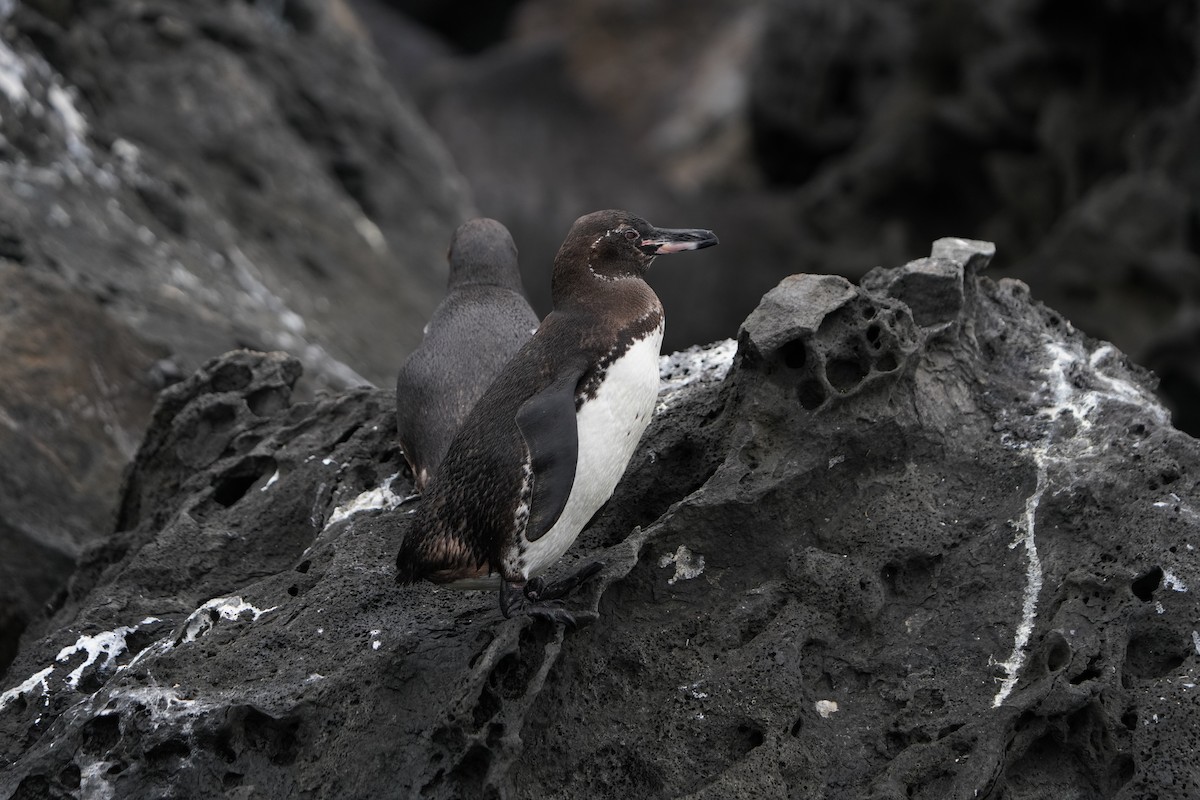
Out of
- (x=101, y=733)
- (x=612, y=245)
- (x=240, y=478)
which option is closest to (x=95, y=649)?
(x=101, y=733)

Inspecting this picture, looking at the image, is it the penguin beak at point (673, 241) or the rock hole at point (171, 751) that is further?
the penguin beak at point (673, 241)

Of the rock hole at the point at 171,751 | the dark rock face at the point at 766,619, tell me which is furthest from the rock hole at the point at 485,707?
the rock hole at the point at 171,751

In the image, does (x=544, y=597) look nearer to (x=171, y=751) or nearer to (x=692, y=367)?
(x=171, y=751)

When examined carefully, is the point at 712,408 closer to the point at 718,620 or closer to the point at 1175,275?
the point at 718,620

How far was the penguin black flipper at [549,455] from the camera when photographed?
4430 millimetres

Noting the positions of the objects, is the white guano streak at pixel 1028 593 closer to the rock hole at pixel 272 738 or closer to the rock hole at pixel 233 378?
the rock hole at pixel 272 738

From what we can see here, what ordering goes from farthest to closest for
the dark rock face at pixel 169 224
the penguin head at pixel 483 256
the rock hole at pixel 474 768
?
the dark rock face at pixel 169 224
the penguin head at pixel 483 256
the rock hole at pixel 474 768

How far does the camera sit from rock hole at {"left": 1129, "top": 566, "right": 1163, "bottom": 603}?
4.54 m


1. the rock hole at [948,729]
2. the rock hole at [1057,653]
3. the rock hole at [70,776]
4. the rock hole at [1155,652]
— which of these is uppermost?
the rock hole at [1155,652]

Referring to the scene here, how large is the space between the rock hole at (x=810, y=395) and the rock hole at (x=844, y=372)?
57 mm

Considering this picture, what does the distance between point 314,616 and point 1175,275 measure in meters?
10.5

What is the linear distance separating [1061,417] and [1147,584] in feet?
2.41

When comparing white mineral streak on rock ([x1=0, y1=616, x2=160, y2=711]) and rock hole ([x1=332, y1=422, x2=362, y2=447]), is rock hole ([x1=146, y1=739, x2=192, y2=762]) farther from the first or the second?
rock hole ([x1=332, y1=422, x2=362, y2=447])

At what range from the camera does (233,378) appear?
6305 millimetres
